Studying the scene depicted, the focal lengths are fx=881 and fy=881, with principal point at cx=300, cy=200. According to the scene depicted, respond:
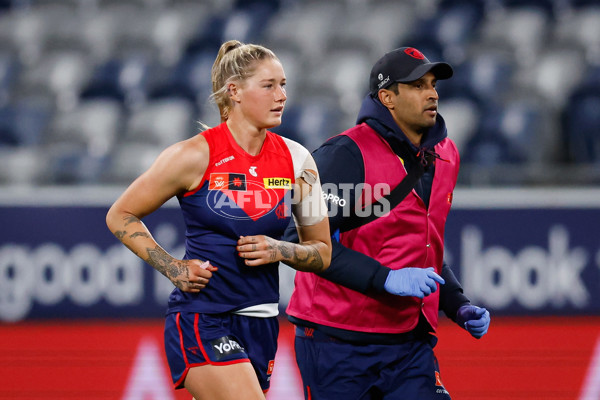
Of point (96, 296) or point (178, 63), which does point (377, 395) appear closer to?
point (96, 296)

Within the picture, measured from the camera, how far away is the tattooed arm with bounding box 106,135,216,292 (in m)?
3.50

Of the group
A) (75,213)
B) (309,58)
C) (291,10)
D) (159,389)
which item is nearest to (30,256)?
(75,213)

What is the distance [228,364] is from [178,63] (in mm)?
8133

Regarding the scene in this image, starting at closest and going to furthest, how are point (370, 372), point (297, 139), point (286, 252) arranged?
point (286, 252) < point (370, 372) < point (297, 139)

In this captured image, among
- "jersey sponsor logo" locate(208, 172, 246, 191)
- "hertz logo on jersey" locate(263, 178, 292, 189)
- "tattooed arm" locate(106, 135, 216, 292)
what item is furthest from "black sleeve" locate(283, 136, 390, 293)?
"tattooed arm" locate(106, 135, 216, 292)

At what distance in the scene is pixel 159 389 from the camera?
6105 millimetres

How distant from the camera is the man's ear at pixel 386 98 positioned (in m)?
4.16

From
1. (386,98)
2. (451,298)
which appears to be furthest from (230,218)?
(451,298)

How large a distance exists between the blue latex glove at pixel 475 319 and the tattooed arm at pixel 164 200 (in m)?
1.28

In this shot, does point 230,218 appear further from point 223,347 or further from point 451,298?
point 451,298

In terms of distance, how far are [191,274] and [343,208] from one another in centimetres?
79

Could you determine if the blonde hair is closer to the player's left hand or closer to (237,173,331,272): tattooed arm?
(237,173,331,272): tattooed arm

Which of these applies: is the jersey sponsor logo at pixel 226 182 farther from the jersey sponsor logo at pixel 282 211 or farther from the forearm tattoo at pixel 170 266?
the forearm tattoo at pixel 170 266

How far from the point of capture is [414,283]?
12.3ft
